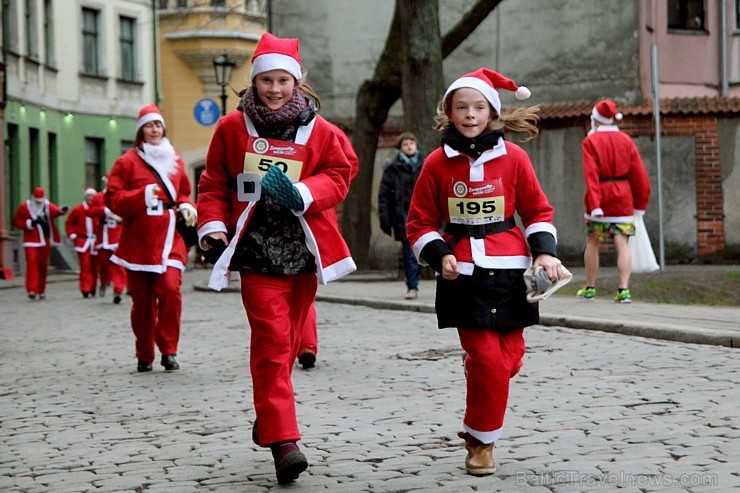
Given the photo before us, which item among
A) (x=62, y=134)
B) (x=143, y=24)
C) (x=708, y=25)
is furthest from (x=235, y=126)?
(x=143, y=24)

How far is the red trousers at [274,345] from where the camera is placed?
6.14 meters

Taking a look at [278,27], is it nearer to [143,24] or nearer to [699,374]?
[143,24]

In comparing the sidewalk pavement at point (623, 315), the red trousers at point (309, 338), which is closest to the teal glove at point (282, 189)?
the red trousers at point (309, 338)

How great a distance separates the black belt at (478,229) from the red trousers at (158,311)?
470 centimetres

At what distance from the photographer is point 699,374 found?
354 inches

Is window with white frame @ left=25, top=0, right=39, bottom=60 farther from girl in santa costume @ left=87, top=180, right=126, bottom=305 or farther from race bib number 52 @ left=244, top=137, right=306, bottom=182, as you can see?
race bib number 52 @ left=244, top=137, right=306, bottom=182

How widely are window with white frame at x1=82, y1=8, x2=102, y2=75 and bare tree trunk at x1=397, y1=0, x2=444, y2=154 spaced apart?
81.6 feet

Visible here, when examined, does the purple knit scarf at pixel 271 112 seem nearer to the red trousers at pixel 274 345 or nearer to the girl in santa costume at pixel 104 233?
the red trousers at pixel 274 345

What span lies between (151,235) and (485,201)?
4.98m

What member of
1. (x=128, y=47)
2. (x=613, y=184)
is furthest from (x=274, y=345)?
(x=128, y=47)

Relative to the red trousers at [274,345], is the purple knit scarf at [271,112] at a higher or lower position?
higher

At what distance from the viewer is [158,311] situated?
35.0ft

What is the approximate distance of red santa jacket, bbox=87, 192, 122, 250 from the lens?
22656mm

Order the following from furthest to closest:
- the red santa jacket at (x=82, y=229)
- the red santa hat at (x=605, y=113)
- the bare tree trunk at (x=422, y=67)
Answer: the red santa jacket at (x=82, y=229) → the bare tree trunk at (x=422, y=67) → the red santa hat at (x=605, y=113)
